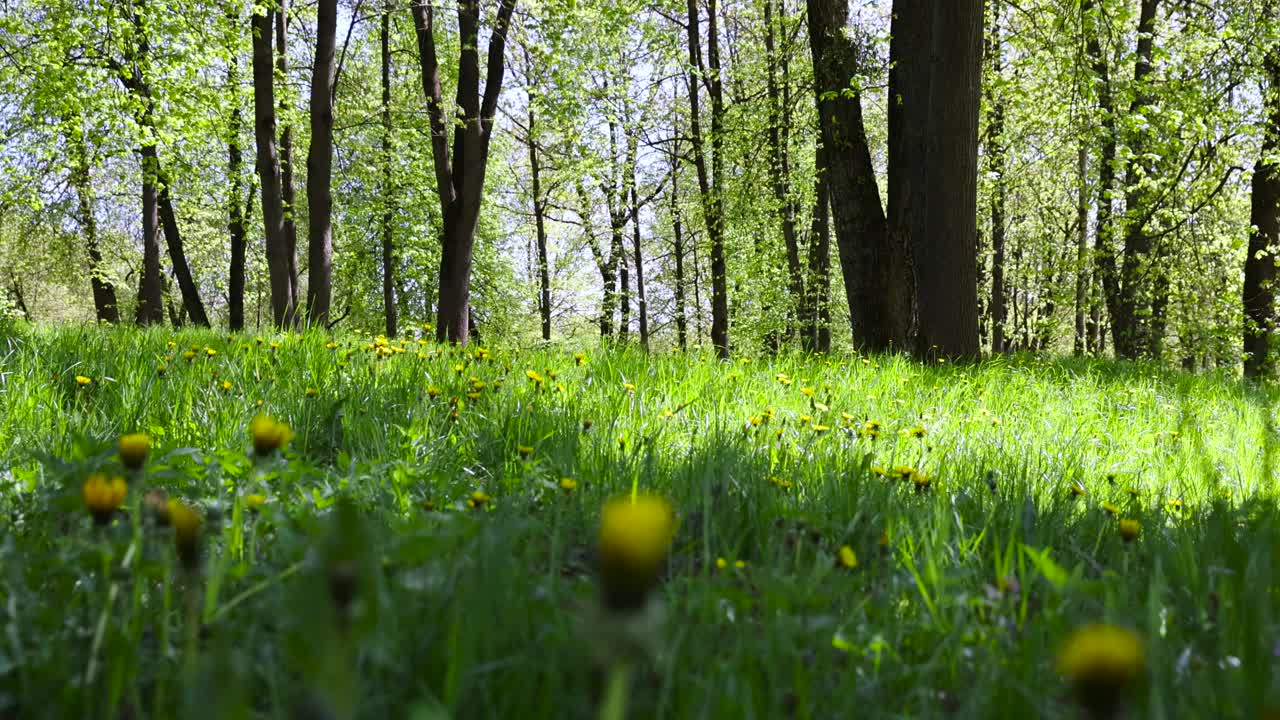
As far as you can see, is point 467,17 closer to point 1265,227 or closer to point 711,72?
point 711,72

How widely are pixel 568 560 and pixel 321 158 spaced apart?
11095 mm

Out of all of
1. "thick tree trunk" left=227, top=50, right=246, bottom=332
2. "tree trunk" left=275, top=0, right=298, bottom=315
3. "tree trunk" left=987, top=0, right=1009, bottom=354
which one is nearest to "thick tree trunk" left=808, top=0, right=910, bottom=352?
"tree trunk" left=987, top=0, right=1009, bottom=354

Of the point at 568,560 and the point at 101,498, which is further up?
the point at 101,498

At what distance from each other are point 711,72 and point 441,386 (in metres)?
12.7

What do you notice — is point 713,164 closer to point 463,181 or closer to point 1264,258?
point 463,181

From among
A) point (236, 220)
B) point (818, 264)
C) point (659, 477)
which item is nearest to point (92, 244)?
point (236, 220)

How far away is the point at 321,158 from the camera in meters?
11.1

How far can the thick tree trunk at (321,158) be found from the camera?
33.9 ft

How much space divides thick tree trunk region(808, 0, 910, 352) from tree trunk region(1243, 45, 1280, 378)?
21.7 ft

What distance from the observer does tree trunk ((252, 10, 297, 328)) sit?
35.8 feet

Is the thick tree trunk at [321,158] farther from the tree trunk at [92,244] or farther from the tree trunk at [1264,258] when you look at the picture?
the tree trunk at [1264,258]

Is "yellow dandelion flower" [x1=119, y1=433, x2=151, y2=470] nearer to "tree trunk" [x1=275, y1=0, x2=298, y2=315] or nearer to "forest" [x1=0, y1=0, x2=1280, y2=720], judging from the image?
"forest" [x1=0, y1=0, x2=1280, y2=720]

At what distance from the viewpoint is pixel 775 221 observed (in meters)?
19.1

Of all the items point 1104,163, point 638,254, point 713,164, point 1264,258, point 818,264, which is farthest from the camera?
point 638,254
